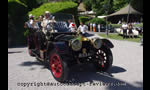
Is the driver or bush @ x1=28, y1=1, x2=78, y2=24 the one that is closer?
the driver

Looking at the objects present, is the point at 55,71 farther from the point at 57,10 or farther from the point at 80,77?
the point at 57,10

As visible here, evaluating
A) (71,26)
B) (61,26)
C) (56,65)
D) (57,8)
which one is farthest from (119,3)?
(56,65)

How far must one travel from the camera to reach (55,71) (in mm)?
4480

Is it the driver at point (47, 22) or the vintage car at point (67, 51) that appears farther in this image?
the driver at point (47, 22)

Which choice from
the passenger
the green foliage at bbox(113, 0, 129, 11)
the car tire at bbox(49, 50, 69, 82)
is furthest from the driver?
the green foliage at bbox(113, 0, 129, 11)

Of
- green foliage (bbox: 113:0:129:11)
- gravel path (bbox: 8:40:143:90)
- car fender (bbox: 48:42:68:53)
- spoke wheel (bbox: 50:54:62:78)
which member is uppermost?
green foliage (bbox: 113:0:129:11)

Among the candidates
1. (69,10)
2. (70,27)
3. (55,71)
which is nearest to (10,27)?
(69,10)

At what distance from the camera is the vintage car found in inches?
160

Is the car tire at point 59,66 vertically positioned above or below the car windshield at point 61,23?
below

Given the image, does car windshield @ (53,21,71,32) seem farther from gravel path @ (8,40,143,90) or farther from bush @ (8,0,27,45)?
bush @ (8,0,27,45)

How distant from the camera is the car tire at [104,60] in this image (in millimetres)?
4840

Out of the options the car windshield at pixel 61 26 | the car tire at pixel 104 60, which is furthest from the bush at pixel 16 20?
the car tire at pixel 104 60

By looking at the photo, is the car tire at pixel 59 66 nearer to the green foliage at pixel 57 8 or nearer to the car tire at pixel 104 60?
the car tire at pixel 104 60

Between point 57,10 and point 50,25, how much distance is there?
9.46 meters
